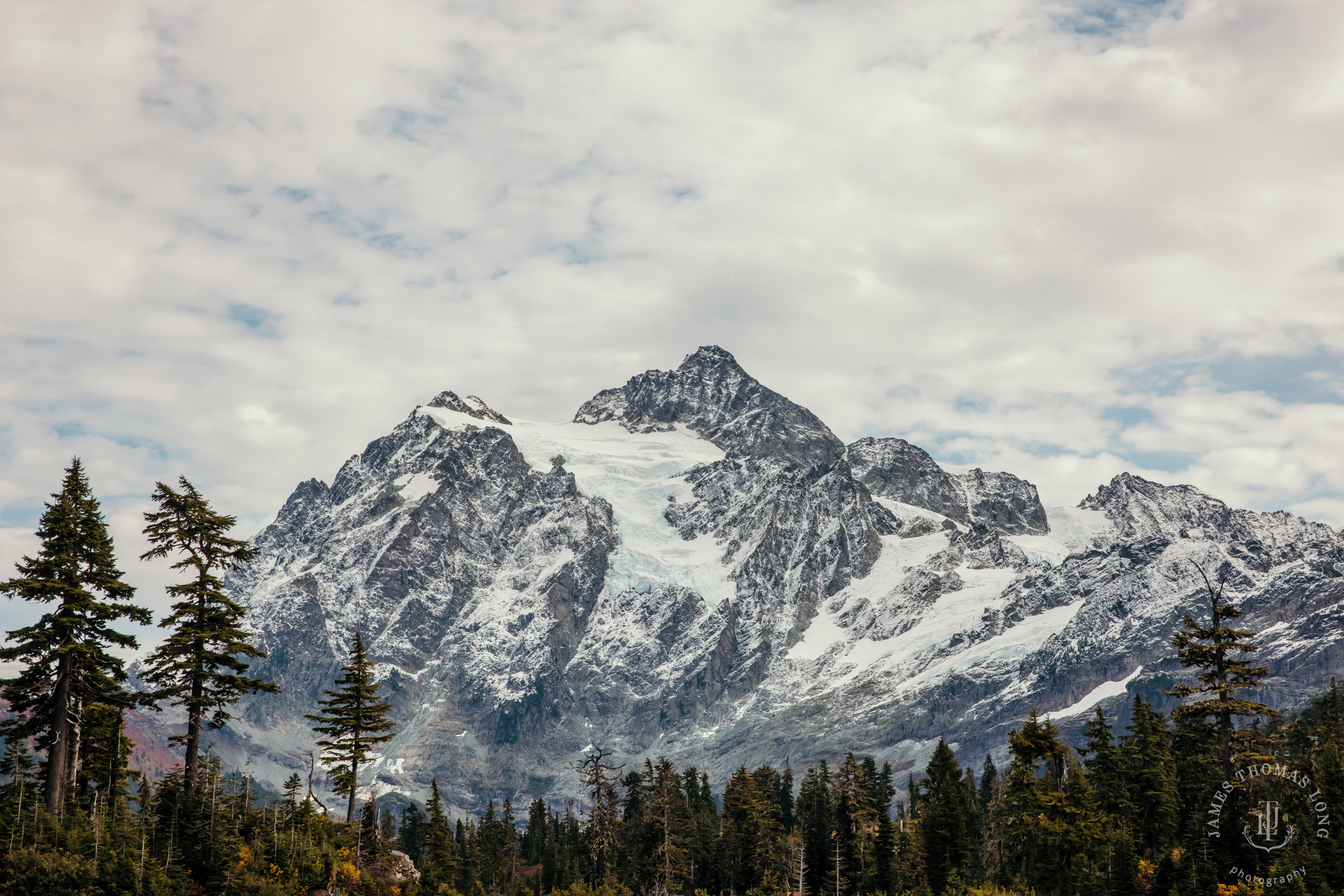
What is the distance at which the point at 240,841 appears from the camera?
59844 mm

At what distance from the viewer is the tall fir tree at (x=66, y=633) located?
182 feet

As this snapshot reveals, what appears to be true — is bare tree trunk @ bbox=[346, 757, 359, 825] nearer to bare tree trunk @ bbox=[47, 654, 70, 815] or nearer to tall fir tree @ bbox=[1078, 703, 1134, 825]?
bare tree trunk @ bbox=[47, 654, 70, 815]

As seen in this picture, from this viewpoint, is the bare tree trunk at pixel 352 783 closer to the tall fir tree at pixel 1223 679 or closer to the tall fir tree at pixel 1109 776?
the tall fir tree at pixel 1223 679

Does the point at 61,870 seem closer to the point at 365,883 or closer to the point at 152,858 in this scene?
the point at 152,858

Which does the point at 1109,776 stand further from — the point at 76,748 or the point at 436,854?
the point at 76,748

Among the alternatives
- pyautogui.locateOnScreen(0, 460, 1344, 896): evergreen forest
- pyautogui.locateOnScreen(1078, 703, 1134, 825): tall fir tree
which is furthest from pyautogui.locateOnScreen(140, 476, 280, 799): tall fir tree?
pyautogui.locateOnScreen(1078, 703, 1134, 825): tall fir tree

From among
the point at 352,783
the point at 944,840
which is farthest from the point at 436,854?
the point at 944,840

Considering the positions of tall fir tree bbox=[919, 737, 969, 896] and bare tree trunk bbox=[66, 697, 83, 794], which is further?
tall fir tree bbox=[919, 737, 969, 896]

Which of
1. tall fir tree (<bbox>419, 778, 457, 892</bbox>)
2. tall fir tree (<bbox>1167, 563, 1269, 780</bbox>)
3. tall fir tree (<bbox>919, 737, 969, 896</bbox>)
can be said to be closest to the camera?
tall fir tree (<bbox>1167, 563, 1269, 780</bbox>)

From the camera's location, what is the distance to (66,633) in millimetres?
56281

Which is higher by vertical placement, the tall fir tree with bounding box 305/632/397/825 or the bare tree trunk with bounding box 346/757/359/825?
the tall fir tree with bounding box 305/632/397/825

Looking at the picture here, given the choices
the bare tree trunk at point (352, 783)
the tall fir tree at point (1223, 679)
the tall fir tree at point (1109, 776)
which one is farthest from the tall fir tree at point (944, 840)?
the bare tree trunk at point (352, 783)

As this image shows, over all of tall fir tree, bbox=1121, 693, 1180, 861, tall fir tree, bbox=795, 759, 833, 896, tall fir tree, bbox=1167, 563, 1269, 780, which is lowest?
tall fir tree, bbox=795, 759, 833, 896

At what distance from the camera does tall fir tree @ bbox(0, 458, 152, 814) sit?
2185 inches
